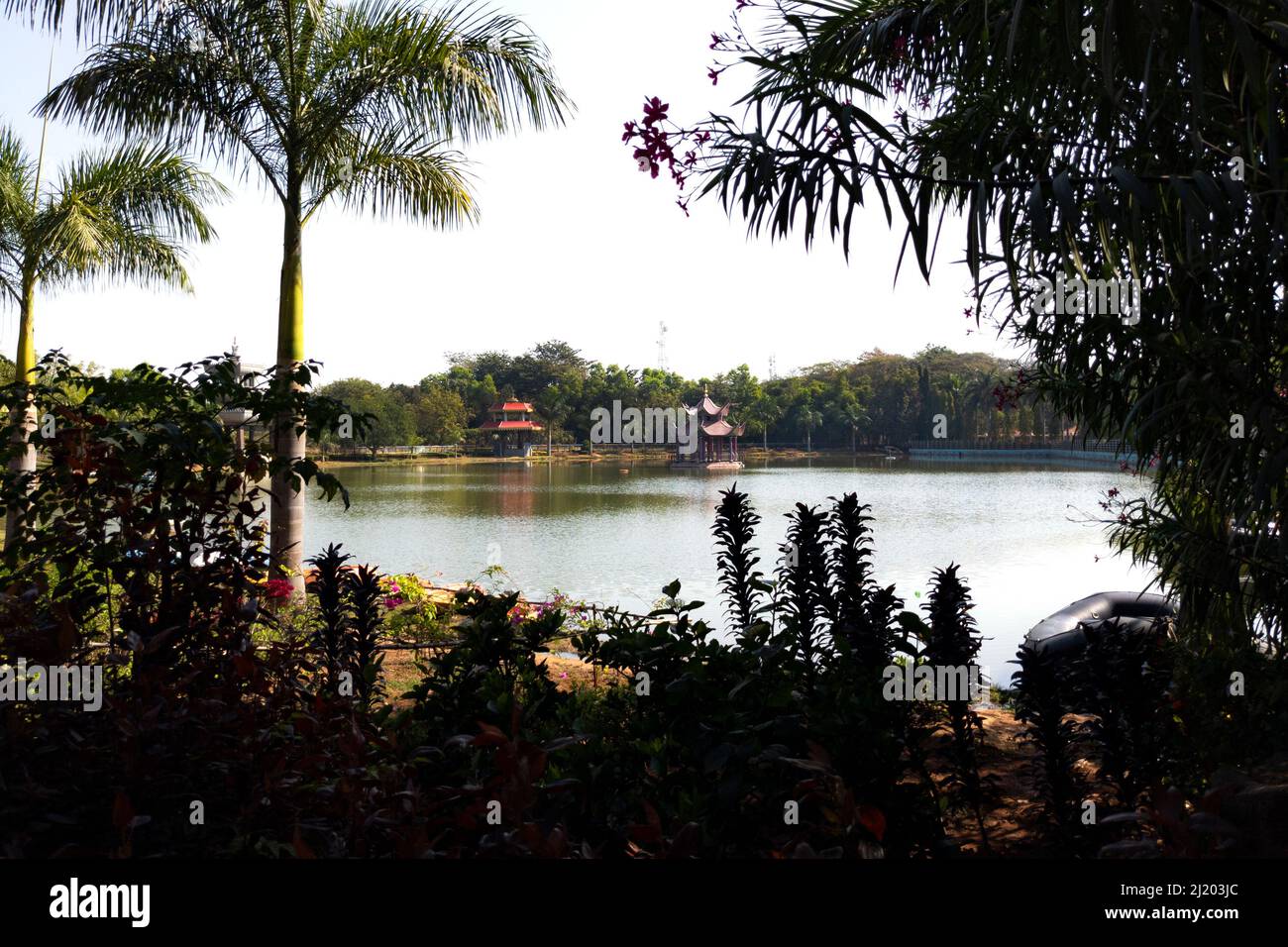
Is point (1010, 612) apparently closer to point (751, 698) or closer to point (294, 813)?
point (751, 698)

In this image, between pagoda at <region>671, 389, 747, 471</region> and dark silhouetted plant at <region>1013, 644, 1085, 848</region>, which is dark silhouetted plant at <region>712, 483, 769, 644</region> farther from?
pagoda at <region>671, 389, 747, 471</region>

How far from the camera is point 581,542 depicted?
1269 cm

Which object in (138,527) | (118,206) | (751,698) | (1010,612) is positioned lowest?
(1010,612)

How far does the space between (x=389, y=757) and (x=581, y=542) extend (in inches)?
420

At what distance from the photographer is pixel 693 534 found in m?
13.8

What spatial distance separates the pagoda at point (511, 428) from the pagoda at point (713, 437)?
264 inches

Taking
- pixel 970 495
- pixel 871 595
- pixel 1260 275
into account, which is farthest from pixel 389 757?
pixel 970 495

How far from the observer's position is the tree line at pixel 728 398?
26953 mm

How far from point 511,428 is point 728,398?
30.9 feet

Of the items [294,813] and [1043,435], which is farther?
[1043,435]

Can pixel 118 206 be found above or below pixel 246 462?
above

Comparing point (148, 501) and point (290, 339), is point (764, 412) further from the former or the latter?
point (148, 501)

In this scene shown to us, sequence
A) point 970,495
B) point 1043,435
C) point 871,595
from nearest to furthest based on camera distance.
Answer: point 871,595 → point 970,495 → point 1043,435

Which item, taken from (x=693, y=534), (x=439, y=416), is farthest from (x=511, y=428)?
(x=693, y=534)
